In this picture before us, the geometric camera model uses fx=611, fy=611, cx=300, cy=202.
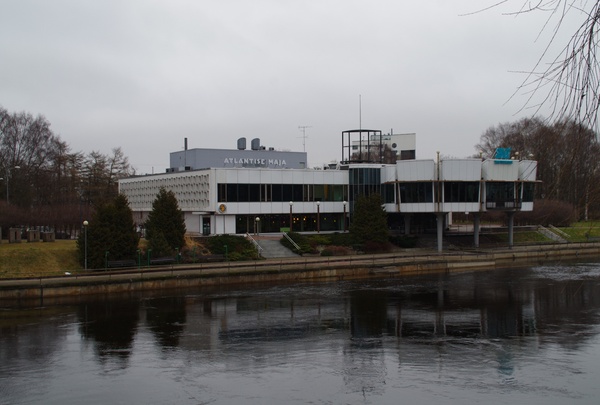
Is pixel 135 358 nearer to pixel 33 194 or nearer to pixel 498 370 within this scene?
pixel 498 370

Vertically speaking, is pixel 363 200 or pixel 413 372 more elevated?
pixel 363 200

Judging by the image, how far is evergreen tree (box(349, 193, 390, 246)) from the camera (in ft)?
205

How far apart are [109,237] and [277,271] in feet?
43.9

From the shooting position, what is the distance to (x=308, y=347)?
89.4 ft

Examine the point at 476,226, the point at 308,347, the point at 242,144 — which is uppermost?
the point at 242,144

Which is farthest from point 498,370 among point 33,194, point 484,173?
point 33,194

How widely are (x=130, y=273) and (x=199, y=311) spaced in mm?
10753

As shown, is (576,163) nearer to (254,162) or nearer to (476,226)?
(476,226)

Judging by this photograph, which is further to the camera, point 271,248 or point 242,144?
point 242,144

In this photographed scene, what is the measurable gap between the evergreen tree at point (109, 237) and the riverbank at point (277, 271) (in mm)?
2782

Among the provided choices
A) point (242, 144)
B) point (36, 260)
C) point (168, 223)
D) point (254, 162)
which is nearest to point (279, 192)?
point (254, 162)

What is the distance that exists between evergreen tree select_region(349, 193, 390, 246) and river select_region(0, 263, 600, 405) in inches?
711

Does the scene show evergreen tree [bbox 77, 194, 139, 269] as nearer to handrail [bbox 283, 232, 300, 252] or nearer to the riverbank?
the riverbank

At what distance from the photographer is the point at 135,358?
25484mm
